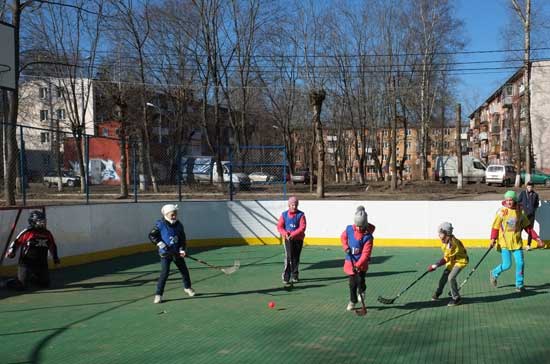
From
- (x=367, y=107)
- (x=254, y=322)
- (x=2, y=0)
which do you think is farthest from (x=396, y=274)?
(x=367, y=107)

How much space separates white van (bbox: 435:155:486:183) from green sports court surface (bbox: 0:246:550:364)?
35.5 meters

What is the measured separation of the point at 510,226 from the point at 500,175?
34.4 metres

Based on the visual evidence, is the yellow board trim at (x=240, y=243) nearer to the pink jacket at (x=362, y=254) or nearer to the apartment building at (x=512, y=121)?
the pink jacket at (x=362, y=254)

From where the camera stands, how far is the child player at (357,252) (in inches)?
300

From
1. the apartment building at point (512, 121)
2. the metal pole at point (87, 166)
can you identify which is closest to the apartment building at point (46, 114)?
the metal pole at point (87, 166)

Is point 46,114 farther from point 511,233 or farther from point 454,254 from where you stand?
point 454,254

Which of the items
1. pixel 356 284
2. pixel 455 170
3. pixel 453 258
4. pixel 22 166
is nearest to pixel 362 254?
pixel 356 284

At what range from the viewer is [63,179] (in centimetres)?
1559

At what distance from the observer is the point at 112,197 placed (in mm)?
15891

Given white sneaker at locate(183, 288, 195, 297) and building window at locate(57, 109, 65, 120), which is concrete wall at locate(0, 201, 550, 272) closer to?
white sneaker at locate(183, 288, 195, 297)

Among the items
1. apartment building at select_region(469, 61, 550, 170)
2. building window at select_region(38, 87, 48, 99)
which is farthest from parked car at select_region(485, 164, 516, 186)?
building window at select_region(38, 87, 48, 99)

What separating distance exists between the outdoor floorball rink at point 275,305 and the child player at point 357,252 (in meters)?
0.39

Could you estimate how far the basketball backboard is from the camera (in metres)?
13.0

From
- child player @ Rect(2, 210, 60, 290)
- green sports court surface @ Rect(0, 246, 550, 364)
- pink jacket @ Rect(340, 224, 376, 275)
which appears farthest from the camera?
child player @ Rect(2, 210, 60, 290)
